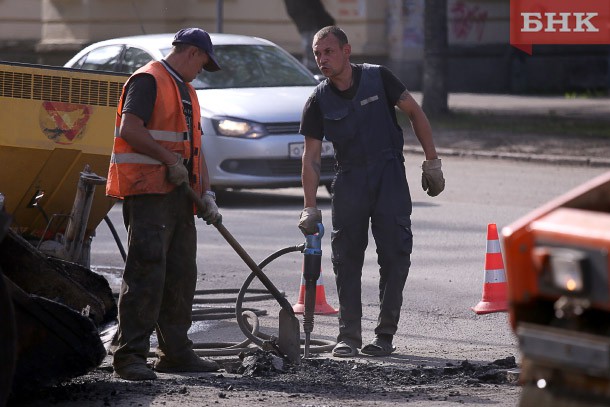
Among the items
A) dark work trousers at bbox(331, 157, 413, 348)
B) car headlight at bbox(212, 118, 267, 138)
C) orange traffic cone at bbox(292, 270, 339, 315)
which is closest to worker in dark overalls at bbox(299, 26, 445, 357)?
dark work trousers at bbox(331, 157, 413, 348)

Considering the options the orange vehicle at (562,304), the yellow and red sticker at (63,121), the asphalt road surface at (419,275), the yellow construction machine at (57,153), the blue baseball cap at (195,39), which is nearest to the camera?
the orange vehicle at (562,304)

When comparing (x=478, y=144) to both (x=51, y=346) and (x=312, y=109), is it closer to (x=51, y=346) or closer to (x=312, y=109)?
(x=312, y=109)

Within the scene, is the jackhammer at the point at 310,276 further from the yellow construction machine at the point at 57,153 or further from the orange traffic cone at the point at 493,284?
the orange traffic cone at the point at 493,284

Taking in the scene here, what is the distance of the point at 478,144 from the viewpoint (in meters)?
19.4

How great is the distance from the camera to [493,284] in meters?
Result: 8.45

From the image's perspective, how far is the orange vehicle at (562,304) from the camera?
3441 millimetres

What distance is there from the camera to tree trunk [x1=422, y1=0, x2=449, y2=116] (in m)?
22.4

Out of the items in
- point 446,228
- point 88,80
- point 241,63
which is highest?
point 241,63

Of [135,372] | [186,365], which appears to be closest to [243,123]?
[186,365]

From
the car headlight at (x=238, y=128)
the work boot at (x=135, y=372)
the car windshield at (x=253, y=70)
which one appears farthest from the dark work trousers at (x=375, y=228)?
the car windshield at (x=253, y=70)

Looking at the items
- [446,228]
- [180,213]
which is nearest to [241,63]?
[446,228]

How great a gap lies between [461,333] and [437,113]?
15.2 meters

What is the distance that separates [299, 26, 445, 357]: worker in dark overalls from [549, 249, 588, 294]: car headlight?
3935 millimetres

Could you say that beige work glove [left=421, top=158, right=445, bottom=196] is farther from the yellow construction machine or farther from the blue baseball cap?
the yellow construction machine
